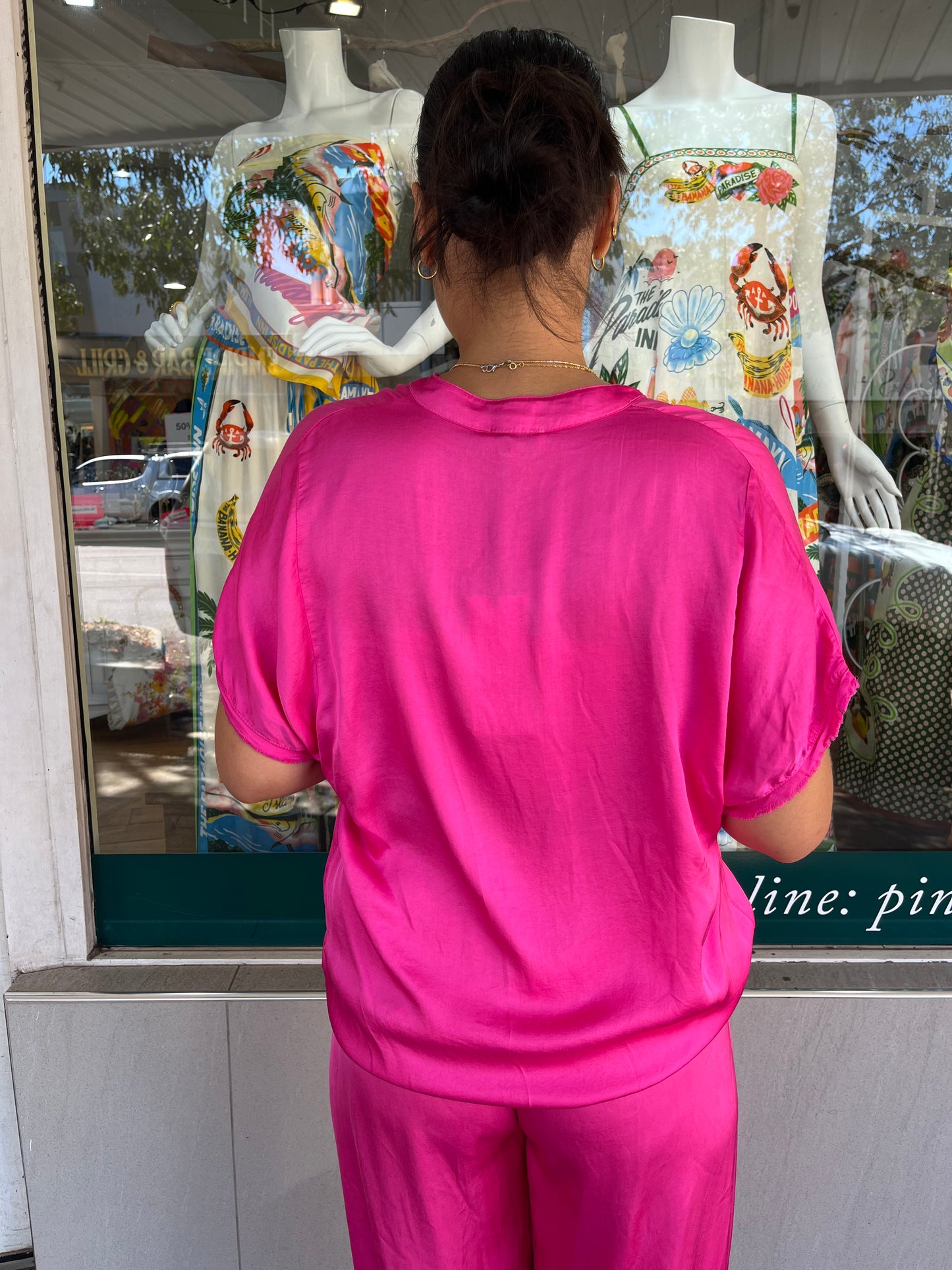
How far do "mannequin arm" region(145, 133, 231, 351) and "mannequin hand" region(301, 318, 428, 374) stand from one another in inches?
9.2

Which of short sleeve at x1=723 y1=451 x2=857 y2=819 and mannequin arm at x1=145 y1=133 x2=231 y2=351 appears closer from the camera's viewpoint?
short sleeve at x1=723 y1=451 x2=857 y2=819

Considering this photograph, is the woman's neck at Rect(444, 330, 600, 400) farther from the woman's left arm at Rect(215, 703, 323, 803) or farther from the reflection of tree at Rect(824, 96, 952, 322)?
the reflection of tree at Rect(824, 96, 952, 322)

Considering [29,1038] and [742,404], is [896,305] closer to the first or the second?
[742,404]

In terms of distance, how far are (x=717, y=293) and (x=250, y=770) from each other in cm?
129

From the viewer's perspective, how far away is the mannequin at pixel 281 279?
65.9 inches

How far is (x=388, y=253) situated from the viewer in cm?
172

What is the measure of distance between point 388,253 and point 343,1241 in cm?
177

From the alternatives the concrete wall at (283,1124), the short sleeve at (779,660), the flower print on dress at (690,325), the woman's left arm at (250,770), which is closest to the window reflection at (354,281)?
the flower print on dress at (690,325)

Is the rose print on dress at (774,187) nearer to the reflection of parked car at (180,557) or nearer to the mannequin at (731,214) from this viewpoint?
the mannequin at (731,214)

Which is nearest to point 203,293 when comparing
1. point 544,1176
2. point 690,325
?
point 690,325

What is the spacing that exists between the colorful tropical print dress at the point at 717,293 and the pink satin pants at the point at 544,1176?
118cm

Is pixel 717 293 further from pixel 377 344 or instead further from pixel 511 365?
pixel 511 365

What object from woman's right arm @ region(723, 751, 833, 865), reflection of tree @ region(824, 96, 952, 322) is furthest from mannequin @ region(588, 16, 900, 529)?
woman's right arm @ region(723, 751, 833, 865)

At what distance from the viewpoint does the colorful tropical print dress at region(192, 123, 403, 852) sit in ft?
5.49
